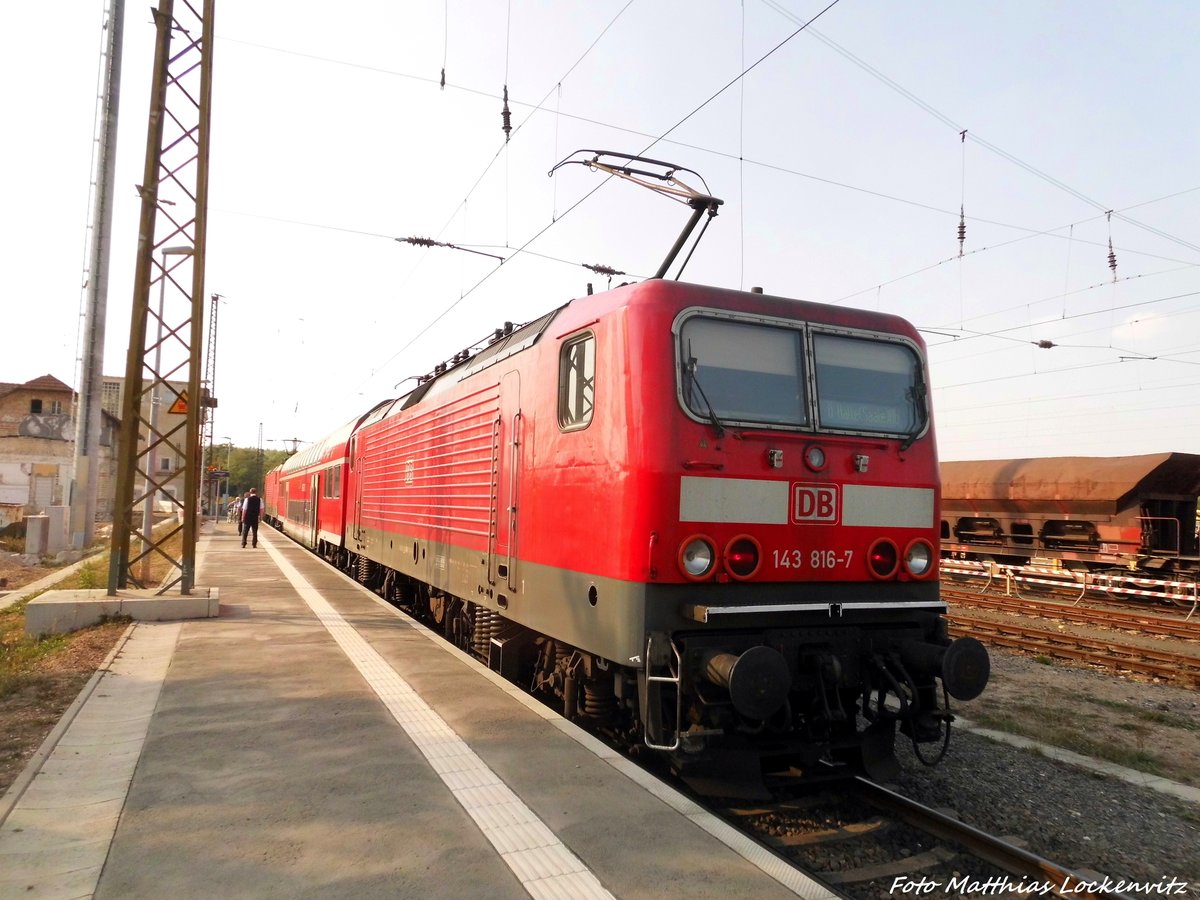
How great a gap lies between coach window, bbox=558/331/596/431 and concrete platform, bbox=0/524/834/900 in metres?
2.20

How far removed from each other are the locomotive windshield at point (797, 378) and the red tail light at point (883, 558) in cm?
78

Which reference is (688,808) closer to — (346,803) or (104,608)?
(346,803)

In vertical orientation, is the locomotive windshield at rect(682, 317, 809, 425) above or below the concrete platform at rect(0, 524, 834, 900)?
above

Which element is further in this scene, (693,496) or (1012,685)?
(1012,685)

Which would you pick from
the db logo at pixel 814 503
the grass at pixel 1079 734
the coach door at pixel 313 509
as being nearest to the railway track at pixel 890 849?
the db logo at pixel 814 503

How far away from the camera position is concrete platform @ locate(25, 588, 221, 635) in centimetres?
998

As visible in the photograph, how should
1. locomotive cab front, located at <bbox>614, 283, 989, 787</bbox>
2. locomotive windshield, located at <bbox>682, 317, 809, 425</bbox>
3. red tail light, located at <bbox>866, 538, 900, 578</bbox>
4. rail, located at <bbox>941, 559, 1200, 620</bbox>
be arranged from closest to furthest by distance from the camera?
locomotive cab front, located at <bbox>614, 283, 989, 787</bbox>, locomotive windshield, located at <bbox>682, 317, 809, 425</bbox>, red tail light, located at <bbox>866, 538, 900, 578</bbox>, rail, located at <bbox>941, 559, 1200, 620</bbox>

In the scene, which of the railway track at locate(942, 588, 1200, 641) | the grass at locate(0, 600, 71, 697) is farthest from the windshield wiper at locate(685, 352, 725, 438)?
the railway track at locate(942, 588, 1200, 641)

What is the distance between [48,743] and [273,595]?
8328mm

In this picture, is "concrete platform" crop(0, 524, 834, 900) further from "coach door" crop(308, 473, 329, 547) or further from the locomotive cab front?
"coach door" crop(308, 473, 329, 547)

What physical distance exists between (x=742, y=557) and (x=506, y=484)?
2.47 metres

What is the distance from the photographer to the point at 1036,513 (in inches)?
806

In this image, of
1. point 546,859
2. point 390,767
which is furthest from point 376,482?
point 546,859

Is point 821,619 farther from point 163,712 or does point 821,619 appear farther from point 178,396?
point 178,396
